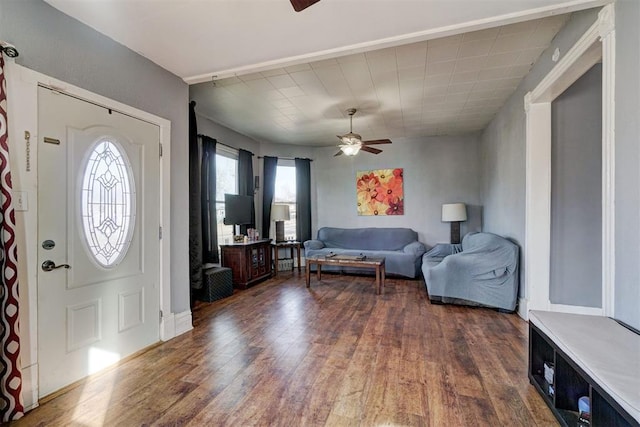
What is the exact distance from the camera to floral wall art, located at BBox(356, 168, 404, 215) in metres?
6.07

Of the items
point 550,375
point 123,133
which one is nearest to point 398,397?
point 550,375

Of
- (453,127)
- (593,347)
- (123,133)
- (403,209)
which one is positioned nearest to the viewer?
(593,347)

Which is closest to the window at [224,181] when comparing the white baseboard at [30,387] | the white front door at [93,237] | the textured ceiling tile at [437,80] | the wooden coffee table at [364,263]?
the wooden coffee table at [364,263]

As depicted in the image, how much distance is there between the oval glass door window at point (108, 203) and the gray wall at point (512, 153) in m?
3.73

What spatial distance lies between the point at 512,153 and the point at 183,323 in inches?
173

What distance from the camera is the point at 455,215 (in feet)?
17.5

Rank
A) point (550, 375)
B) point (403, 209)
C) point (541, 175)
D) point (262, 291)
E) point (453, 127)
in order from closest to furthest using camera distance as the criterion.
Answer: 1. point (550, 375)
2. point (541, 175)
3. point (262, 291)
4. point (453, 127)
5. point (403, 209)

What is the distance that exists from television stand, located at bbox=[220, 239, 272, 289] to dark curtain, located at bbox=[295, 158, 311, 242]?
4.49 feet

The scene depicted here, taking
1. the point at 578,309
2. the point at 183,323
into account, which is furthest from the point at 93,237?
the point at 578,309

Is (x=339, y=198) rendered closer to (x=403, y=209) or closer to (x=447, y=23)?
(x=403, y=209)

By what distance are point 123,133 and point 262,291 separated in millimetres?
Answer: 2917

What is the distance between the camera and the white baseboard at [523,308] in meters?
3.09

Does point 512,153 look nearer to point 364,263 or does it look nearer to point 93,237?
point 364,263

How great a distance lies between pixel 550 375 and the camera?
68.8 inches
